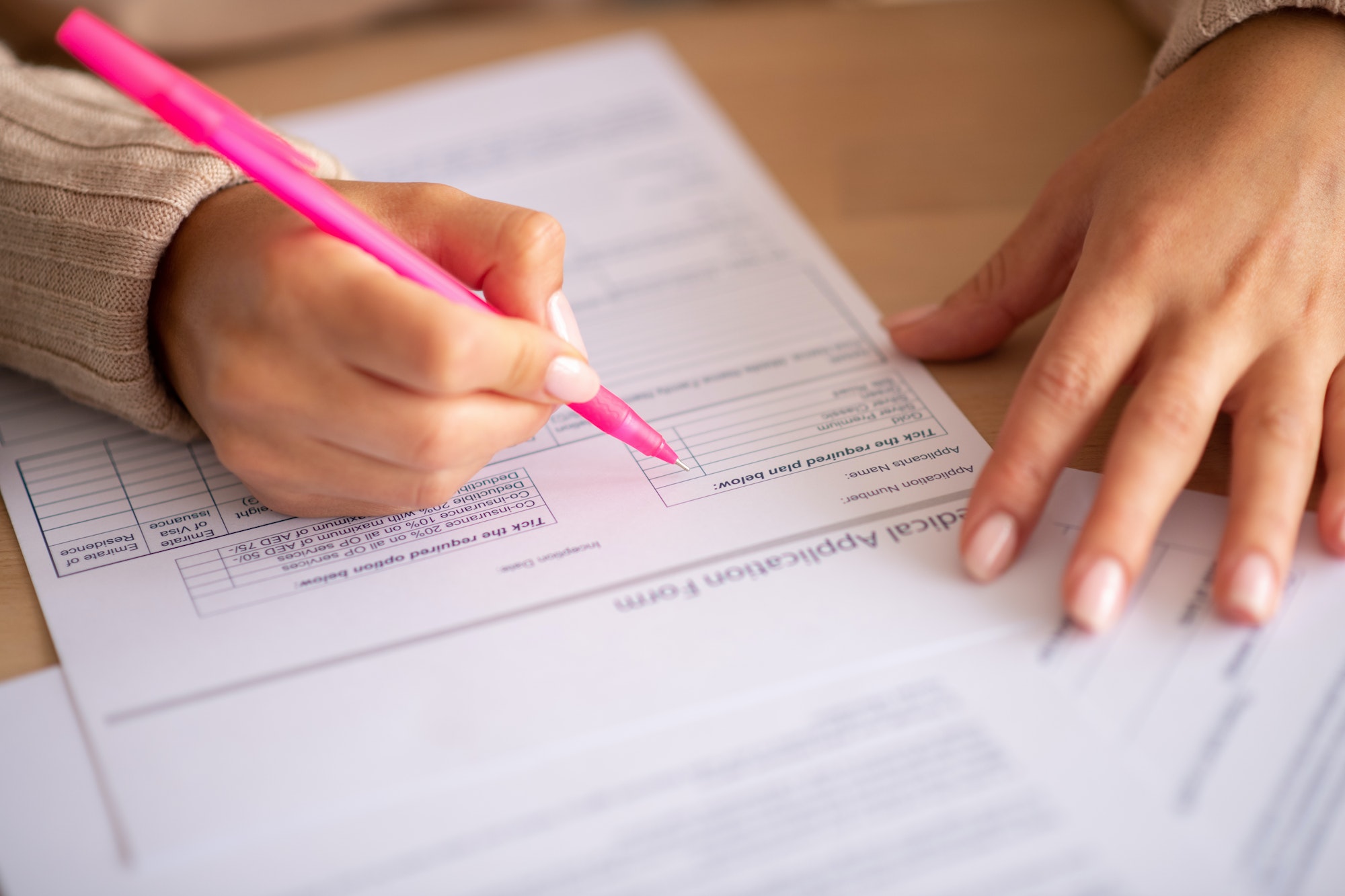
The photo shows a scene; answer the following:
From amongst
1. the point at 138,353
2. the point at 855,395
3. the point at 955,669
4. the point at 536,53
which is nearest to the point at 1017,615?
the point at 955,669

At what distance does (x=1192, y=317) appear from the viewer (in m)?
0.50

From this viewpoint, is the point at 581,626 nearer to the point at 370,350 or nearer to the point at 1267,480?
the point at 370,350

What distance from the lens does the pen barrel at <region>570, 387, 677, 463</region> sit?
1.66 ft

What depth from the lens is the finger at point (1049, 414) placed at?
18.6 inches

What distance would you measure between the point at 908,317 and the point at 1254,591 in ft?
0.84

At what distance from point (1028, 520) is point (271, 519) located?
1.24 ft

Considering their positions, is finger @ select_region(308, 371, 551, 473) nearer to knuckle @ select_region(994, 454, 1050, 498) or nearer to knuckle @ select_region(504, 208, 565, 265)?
knuckle @ select_region(504, 208, 565, 265)

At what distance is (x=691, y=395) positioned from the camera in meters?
0.60

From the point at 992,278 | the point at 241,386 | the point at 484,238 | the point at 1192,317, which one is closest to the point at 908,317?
the point at 992,278

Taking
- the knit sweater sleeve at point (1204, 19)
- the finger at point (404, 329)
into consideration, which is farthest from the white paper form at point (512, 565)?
the knit sweater sleeve at point (1204, 19)

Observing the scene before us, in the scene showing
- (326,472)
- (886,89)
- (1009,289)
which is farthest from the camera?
(886,89)

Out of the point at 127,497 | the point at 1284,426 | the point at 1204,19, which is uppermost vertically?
the point at 1204,19

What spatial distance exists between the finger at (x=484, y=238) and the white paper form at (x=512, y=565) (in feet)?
0.36

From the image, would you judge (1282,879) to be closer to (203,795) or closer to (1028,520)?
(1028,520)
